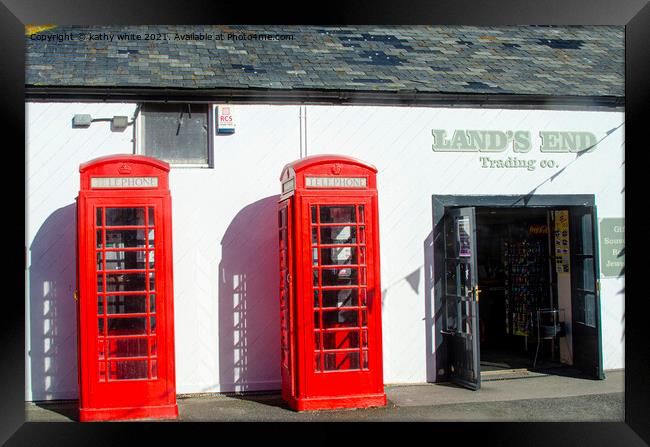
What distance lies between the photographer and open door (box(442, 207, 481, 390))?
950cm

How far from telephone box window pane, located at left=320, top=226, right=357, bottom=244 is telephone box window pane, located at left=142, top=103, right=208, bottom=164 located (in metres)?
1.96

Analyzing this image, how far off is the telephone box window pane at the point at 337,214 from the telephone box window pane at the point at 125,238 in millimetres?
1974

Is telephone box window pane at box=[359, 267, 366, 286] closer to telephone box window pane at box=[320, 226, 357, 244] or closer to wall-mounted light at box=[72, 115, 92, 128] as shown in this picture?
telephone box window pane at box=[320, 226, 357, 244]

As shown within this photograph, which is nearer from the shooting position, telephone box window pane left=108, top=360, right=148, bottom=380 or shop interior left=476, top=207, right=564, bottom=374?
telephone box window pane left=108, top=360, right=148, bottom=380

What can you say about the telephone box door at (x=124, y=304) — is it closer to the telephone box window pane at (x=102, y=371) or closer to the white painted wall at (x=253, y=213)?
the telephone box window pane at (x=102, y=371)

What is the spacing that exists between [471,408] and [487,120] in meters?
3.82

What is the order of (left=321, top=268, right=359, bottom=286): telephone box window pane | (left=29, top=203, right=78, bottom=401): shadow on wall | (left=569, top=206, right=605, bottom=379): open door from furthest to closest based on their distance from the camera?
(left=569, top=206, right=605, bottom=379): open door
(left=29, top=203, right=78, bottom=401): shadow on wall
(left=321, top=268, right=359, bottom=286): telephone box window pane

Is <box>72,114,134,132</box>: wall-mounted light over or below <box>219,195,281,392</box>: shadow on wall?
over

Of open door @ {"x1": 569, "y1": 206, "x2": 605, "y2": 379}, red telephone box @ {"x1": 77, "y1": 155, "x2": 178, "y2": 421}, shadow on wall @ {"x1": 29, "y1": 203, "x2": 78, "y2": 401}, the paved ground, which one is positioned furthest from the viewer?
open door @ {"x1": 569, "y1": 206, "x2": 605, "y2": 379}

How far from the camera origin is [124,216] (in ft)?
27.0

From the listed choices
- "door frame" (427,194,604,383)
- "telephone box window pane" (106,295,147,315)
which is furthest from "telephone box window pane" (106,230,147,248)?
"door frame" (427,194,604,383)

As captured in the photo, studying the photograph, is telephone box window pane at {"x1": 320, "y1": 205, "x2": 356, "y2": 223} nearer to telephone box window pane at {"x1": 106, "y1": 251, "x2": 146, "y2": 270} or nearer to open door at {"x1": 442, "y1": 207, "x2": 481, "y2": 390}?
open door at {"x1": 442, "y1": 207, "x2": 481, "y2": 390}

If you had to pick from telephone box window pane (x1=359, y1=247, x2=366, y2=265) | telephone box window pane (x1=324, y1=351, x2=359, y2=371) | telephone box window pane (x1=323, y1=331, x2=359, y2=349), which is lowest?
telephone box window pane (x1=324, y1=351, x2=359, y2=371)

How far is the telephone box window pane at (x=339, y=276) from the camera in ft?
28.6
